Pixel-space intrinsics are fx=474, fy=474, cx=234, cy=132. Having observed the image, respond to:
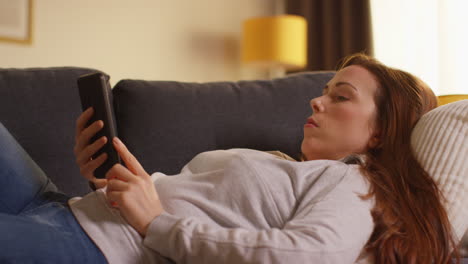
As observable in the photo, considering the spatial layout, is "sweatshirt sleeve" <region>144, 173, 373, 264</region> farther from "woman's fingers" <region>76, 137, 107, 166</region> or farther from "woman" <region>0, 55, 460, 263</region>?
"woman's fingers" <region>76, 137, 107, 166</region>

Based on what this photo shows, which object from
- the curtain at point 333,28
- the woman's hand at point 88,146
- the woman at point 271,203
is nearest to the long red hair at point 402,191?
the woman at point 271,203

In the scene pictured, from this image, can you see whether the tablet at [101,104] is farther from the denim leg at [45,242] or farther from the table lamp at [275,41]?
the table lamp at [275,41]

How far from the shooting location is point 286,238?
2.53 ft

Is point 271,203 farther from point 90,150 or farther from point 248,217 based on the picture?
point 90,150

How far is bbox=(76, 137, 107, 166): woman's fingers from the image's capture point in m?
1.00

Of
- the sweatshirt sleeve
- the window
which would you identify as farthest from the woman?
the window

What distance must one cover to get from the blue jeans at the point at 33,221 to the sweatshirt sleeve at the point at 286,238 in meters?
0.13

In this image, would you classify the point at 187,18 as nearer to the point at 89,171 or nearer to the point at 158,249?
the point at 89,171

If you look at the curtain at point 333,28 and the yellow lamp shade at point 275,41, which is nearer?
the yellow lamp shade at point 275,41

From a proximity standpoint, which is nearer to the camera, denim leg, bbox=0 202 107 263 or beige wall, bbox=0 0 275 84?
denim leg, bbox=0 202 107 263

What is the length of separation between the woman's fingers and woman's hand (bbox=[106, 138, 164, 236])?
10 centimetres

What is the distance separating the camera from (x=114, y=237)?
88cm

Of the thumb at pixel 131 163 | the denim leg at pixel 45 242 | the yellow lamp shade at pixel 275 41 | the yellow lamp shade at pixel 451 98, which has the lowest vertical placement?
the denim leg at pixel 45 242

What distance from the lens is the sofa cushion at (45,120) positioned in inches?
51.8
